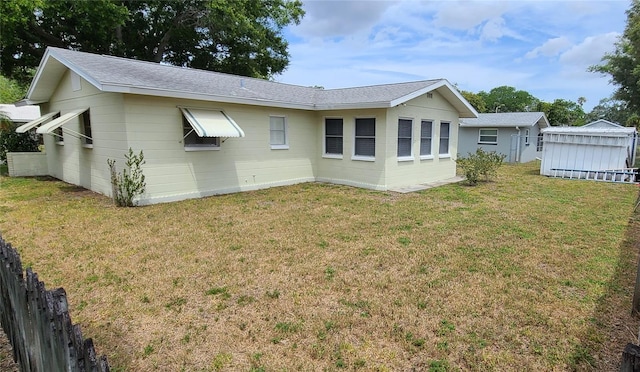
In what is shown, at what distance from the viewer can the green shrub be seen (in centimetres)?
878

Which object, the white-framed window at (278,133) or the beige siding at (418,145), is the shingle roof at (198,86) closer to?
the beige siding at (418,145)

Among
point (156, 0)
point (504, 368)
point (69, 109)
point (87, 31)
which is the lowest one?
point (504, 368)

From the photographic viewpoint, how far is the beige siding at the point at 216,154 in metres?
9.20

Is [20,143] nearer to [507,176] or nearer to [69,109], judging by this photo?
[69,109]

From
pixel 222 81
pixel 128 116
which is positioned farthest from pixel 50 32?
pixel 128 116

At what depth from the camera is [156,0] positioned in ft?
71.0

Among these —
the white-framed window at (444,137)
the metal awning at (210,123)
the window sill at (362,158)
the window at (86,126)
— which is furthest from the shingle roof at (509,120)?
the window at (86,126)

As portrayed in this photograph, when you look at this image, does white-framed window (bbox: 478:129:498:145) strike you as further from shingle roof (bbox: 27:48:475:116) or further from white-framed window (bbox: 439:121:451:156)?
white-framed window (bbox: 439:121:451:156)

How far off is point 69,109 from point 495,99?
80460 millimetres

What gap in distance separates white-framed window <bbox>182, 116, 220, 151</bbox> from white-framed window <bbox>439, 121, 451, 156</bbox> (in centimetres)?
886

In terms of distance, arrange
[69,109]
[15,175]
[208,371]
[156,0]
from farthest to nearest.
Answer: [156,0] → [15,175] → [69,109] → [208,371]

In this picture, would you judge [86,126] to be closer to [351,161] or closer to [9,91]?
[351,161]

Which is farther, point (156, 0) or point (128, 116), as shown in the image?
point (156, 0)

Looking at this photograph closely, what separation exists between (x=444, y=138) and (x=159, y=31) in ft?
67.6
